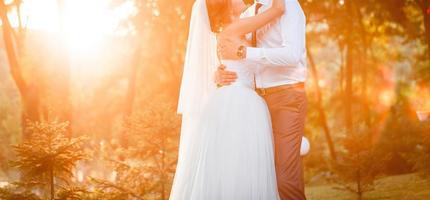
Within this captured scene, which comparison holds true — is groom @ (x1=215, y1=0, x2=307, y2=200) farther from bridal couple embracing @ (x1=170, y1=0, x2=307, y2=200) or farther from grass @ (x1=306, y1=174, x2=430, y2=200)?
grass @ (x1=306, y1=174, x2=430, y2=200)

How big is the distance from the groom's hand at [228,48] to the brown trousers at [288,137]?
0.47m

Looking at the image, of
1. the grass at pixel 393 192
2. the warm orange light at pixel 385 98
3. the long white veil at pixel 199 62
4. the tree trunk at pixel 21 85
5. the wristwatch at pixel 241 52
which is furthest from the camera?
the warm orange light at pixel 385 98

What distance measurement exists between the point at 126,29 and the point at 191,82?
49.7 feet

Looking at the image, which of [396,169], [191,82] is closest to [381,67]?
[396,169]

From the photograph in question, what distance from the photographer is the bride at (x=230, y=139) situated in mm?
4785

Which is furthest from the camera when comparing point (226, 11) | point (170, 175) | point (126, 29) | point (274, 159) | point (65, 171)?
point (126, 29)

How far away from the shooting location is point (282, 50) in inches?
188

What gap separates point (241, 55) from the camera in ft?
16.4

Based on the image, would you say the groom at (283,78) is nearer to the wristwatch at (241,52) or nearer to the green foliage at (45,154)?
the wristwatch at (241,52)

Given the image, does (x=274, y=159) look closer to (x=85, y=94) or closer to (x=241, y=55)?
(x=241, y=55)

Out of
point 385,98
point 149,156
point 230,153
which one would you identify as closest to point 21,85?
point 149,156

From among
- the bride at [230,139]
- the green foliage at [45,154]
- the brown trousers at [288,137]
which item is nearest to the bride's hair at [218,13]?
the bride at [230,139]

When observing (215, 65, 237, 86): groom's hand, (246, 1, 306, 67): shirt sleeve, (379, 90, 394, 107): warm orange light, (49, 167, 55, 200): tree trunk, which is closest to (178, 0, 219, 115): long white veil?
(215, 65, 237, 86): groom's hand

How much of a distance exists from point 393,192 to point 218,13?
27.5 ft
